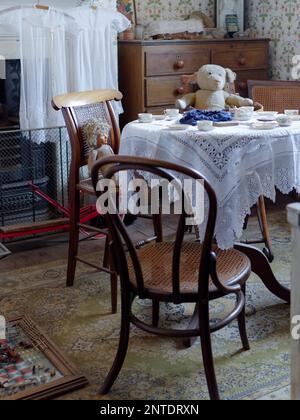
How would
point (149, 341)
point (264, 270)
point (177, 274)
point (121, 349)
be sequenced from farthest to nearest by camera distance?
point (264, 270) < point (149, 341) < point (121, 349) < point (177, 274)

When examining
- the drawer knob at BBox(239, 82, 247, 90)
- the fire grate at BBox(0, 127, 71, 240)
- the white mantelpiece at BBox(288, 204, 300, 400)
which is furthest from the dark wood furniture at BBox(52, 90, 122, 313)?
the drawer knob at BBox(239, 82, 247, 90)

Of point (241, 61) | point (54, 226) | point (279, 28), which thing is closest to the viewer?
point (54, 226)

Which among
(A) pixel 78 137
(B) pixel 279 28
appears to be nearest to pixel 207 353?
(A) pixel 78 137

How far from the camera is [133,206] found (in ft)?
9.49

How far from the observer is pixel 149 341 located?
259cm

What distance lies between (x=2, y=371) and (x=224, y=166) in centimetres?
115

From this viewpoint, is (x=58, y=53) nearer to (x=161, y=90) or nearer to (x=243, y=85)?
(x=161, y=90)

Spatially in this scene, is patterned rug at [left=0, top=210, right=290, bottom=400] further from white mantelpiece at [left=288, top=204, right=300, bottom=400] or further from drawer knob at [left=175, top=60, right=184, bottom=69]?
drawer knob at [left=175, top=60, right=184, bottom=69]

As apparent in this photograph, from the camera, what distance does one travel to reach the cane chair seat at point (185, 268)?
6.81 feet

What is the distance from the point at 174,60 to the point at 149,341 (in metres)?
2.41

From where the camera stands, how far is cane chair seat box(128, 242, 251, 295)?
2076 millimetres

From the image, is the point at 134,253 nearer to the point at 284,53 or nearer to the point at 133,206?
the point at 133,206

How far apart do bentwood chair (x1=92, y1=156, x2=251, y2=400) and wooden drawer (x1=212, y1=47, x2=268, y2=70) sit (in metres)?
2.63
